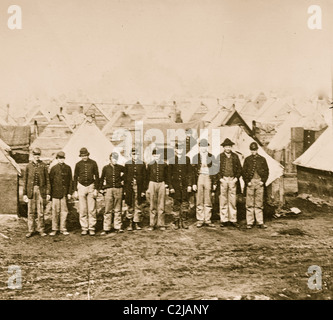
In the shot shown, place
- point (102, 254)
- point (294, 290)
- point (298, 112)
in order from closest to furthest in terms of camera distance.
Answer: point (294, 290) → point (102, 254) → point (298, 112)

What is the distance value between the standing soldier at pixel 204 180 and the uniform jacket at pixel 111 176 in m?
1.06

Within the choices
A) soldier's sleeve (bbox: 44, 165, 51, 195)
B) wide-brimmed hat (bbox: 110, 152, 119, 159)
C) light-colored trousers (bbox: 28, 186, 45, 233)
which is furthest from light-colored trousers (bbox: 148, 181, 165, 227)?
light-colored trousers (bbox: 28, 186, 45, 233)

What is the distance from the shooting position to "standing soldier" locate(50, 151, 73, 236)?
16.0 ft

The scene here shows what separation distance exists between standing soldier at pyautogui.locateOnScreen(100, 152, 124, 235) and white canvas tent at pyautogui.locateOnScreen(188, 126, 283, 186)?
138cm

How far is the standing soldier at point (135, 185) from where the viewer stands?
4.96 m

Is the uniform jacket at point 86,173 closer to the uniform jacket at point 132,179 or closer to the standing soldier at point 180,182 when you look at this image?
the uniform jacket at point 132,179

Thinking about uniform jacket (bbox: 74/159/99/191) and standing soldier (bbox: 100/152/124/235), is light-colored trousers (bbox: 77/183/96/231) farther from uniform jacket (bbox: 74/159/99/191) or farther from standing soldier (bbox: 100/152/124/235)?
standing soldier (bbox: 100/152/124/235)

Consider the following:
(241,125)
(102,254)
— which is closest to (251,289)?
(102,254)

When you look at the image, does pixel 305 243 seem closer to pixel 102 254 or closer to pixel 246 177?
pixel 246 177

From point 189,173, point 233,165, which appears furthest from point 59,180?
point 233,165

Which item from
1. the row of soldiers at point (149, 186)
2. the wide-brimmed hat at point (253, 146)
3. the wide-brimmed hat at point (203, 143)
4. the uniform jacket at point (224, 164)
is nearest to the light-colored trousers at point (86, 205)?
the row of soldiers at point (149, 186)

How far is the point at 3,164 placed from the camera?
4996 millimetres

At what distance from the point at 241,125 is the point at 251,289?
8.01ft

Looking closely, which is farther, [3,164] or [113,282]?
[3,164]
